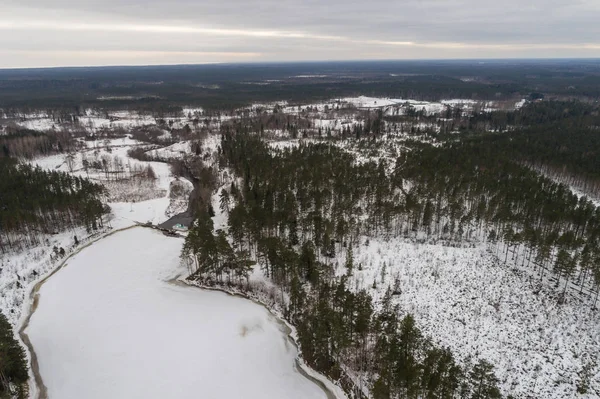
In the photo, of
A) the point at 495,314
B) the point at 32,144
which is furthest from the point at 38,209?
the point at 32,144

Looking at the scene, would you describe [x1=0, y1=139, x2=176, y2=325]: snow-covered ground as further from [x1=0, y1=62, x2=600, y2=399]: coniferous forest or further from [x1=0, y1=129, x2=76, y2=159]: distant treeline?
[x1=0, y1=129, x2=76, y2=159]: distant treeline

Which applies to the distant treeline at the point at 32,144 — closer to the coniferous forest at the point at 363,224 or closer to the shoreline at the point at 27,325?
the coniferous forest at the point at 363,224

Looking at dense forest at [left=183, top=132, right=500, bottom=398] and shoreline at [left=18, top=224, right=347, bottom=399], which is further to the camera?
shoreline at [left=18, top=224, right=347, bottom=399]

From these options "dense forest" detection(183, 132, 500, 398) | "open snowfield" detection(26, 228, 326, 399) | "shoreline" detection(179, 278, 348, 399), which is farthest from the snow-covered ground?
"shoreline" detection(179, 278, 348, 399)

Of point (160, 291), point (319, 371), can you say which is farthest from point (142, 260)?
point (319, 371)

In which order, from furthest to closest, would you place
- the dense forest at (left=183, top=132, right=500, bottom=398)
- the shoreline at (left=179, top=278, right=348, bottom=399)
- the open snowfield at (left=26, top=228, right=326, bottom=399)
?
the open snowfield at (left=26, top=228, right=326, bottom=399) → the shoreline at (left=179, top=278, right=348, bottom=399) → the dense forest at (left=183, top=132, right=500, bottom=398)

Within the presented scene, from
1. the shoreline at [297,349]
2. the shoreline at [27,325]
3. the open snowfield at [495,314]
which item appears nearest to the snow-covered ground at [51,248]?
the shoreline at [27,325]

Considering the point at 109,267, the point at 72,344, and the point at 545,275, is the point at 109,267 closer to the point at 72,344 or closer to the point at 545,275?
the point at 72,344
